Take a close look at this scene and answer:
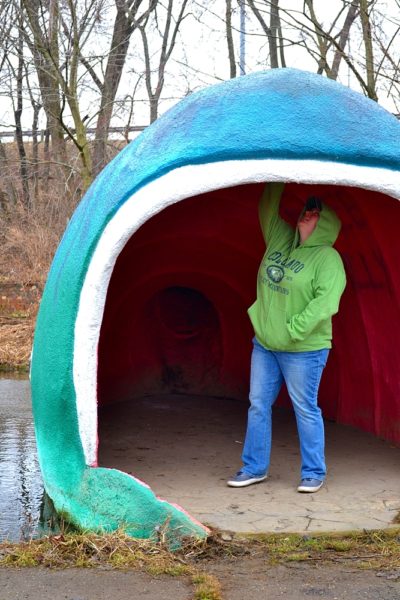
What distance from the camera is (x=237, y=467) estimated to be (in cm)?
593

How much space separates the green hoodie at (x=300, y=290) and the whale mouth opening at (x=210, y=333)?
0.60 metres

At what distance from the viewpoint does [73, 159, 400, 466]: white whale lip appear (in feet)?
15.4

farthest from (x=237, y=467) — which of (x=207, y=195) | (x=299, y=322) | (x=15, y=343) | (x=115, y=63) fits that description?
(x=115, y=63)

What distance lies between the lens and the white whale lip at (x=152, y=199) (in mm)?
4691

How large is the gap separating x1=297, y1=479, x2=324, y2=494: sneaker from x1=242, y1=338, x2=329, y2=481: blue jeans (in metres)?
0.03

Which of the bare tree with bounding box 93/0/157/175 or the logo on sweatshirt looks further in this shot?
the bare tree with bounding box 93/0/157/175

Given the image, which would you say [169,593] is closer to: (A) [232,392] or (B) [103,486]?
(B) [103,486]

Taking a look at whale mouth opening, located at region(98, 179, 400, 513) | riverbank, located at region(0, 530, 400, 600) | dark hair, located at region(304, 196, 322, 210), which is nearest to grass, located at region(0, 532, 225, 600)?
riverbank, located at region(0, 530, 400, 600)

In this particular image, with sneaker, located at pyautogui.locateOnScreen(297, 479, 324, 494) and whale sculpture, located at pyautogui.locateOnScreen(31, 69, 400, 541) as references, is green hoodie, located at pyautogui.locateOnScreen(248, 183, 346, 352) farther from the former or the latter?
sneaker, located at pyautogui.locateOnScreen(297, 479, 324, 494)

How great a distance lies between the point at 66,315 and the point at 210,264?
300 centimetres

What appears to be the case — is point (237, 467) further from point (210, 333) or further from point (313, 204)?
point (210, 333)

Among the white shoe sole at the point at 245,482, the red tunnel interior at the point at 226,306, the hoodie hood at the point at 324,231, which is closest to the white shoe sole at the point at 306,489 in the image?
the white shoe sole at the point at 245,482

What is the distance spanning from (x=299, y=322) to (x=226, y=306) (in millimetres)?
3311

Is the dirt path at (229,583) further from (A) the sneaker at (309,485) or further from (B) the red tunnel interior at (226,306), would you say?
(B) the red tunnel interior at (226,306)
